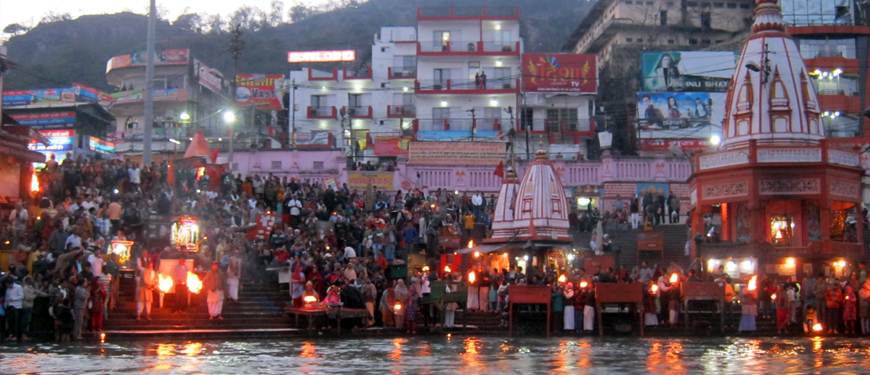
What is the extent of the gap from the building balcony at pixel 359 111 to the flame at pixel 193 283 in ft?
127

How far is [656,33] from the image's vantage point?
67.0 metres

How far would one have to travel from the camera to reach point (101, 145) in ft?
193

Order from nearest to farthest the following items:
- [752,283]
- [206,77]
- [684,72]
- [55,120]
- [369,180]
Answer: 1. [752,283]
2. [369,180]
3. [55,120]
4. [684,72]
5. [206,77]

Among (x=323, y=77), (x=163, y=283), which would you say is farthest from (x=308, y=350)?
(x=323, y=77)

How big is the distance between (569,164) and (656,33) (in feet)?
89.0

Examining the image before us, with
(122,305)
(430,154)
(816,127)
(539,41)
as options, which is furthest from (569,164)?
(539,41)

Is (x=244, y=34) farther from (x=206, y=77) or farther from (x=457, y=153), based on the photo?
(x=457, y=153)

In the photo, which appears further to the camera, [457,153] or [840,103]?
[840,103]

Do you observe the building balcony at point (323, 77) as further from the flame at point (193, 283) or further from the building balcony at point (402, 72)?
the flame at point (193, 283)

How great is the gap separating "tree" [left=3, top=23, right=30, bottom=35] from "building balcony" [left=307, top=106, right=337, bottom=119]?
54869mm

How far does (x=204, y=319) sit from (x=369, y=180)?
21754mm

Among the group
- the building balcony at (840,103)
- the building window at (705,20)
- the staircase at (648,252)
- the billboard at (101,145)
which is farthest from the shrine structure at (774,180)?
the billboard at (101,145)

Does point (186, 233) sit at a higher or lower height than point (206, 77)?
lower

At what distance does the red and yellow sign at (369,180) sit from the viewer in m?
42.5
